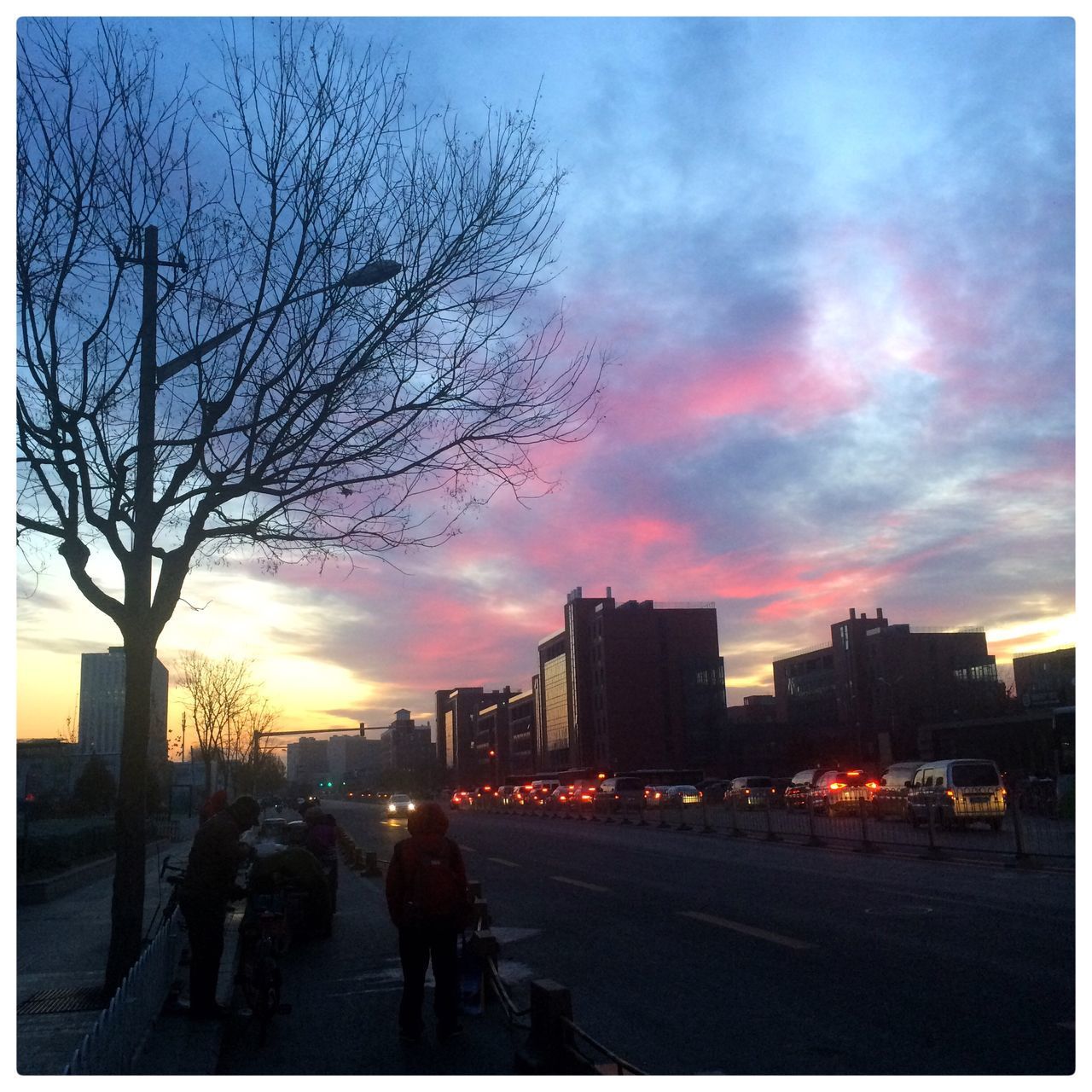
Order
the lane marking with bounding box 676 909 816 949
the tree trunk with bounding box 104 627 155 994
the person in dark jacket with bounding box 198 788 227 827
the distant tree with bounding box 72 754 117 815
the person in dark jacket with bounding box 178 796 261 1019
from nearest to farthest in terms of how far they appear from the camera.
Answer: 1. the person in dark jacket with bounding box 178 796 261 1019
2. the person in dark jacket with bounding box 198 788 227 827
3. the tree trunk with bounding box 104 627 155 994
4. the lane marking with bounding box 676 909 816 949
5. the distant tree with bounding box 72 754 117 815

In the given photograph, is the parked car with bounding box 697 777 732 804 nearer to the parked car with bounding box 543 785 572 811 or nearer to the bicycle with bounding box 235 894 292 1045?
the parked car with bounding box 543 785 572 811

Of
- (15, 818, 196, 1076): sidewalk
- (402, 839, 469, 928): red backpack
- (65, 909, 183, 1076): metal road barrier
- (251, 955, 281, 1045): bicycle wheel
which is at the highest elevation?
(402, 839, 469, 928): red backpack

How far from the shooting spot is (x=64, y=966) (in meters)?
11.6

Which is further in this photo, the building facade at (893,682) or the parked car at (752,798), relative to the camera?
the building facade at (893,682)

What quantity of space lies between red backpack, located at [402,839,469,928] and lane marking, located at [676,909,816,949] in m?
5.15

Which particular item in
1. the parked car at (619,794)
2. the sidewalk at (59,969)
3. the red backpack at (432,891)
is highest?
the red backpack at (432,891)

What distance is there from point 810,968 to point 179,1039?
5801mm

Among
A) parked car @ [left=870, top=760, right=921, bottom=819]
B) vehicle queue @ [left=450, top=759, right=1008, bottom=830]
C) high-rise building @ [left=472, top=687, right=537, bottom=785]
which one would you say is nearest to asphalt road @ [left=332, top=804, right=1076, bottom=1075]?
vehicle queue @ [left=450, top=759, right=1008, bottom=830]

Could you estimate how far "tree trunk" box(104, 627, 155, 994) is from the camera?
9383mm

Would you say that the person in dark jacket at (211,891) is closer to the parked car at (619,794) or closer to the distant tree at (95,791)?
the parked car at (619,794)

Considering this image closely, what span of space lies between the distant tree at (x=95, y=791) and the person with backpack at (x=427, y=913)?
41.7 m

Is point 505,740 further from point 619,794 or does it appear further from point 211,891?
point 211,891

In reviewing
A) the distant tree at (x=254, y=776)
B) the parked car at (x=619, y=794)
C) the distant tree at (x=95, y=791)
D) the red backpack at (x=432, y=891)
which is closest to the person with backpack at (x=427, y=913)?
the red backpack at (x=432, y=891)

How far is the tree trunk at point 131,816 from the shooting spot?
9383 mm
